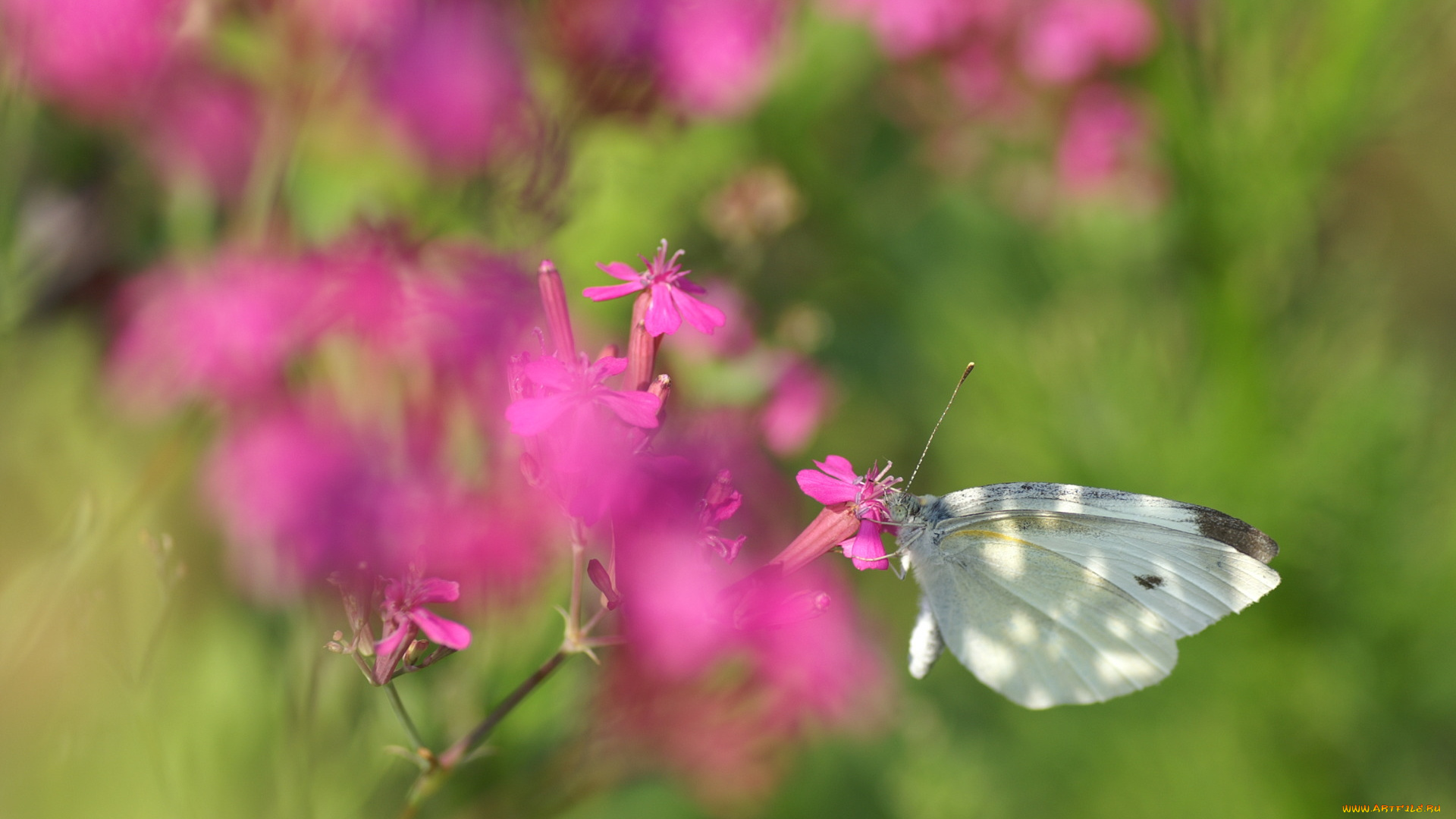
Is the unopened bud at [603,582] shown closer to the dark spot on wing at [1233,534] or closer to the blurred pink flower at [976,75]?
the dark spot on wing at [1233,534]

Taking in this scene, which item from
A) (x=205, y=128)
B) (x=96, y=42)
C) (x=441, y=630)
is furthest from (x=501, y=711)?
(x=205, y=128)

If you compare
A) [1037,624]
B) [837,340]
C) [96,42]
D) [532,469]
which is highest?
[96,42]

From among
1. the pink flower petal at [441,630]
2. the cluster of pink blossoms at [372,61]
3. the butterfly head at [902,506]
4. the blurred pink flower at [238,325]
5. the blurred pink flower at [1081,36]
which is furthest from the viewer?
the blurred pink flower at [1081,36]

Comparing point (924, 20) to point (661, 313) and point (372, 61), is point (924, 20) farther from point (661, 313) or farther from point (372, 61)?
point (661, 313)

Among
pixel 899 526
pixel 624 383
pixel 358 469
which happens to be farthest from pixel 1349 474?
pixel 358 469

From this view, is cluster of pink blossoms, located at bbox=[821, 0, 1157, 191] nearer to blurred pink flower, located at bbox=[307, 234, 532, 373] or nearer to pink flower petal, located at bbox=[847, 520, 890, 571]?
blurred pink flower, located at bbox=[307, 234, 532, 373]

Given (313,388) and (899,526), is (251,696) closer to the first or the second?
(313,388)

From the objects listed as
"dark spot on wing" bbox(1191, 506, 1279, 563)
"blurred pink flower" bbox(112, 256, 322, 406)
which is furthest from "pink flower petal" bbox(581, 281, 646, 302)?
"dark spot on wing" bbox(1191, 506, 1279, 563)

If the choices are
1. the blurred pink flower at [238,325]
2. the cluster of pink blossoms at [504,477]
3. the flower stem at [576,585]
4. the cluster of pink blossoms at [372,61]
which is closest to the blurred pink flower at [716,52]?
the cluster of pink blossoms at [372,61]
